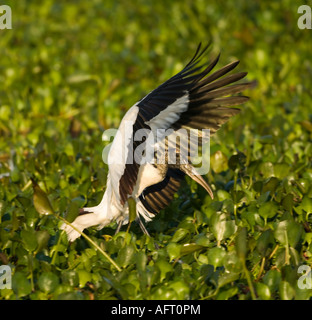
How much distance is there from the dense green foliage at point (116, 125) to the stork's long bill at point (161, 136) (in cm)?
16

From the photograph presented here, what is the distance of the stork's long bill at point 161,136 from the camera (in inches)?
135

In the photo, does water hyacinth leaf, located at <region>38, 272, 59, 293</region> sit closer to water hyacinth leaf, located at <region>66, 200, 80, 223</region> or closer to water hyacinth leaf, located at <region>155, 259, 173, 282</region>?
water hyacinth leaf, located at <region>66, 200, 80, 223</region>

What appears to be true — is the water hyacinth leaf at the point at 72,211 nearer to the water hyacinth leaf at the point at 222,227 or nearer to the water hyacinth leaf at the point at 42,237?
the water hyacinth leaf at the point at 42,237

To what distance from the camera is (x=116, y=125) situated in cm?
582

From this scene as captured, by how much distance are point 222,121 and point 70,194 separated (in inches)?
53.9

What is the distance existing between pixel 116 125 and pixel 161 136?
219 cm

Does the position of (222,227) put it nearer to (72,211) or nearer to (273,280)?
(273,280)

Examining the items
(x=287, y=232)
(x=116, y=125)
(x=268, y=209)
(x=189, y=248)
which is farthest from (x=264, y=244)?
(x=116, y=125)

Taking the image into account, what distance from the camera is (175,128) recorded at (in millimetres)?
3629

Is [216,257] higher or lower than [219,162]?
lower

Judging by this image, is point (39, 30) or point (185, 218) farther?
point (39, 30)
